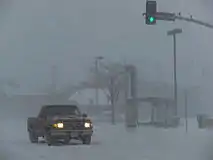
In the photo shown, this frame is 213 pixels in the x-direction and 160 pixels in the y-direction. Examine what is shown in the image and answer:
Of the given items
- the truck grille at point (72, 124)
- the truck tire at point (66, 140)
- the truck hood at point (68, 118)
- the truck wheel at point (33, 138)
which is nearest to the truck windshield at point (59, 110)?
the truck hood at point (68, 118)

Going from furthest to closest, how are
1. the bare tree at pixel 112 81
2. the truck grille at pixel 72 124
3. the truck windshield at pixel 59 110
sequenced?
the bare tree at pixel 112 81
the truck windshield at pixel 59 110
the truck grille at pixel 72 124

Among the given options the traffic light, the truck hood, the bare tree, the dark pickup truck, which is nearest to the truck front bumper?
the dark pickup truck

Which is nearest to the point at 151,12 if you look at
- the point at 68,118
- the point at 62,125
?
the point at 68,118

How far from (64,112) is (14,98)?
18.9 metres

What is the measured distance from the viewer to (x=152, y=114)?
31.1 m


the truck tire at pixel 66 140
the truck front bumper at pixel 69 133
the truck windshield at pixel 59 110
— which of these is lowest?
the truck tire at pixel 66 140

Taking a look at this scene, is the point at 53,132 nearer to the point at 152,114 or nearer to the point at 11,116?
the point at 152,114

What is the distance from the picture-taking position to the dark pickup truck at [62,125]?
2031 centimetres

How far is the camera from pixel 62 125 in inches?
796

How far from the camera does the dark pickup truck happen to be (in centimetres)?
2031

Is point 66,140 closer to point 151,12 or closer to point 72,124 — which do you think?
point 72,124

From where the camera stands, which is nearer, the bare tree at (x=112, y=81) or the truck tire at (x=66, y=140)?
the truck tire at (x=66, y=140)

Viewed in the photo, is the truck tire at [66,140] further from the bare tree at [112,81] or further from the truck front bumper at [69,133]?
the bare tree at [112,81]

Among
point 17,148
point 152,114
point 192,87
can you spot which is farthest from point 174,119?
point 17,148
